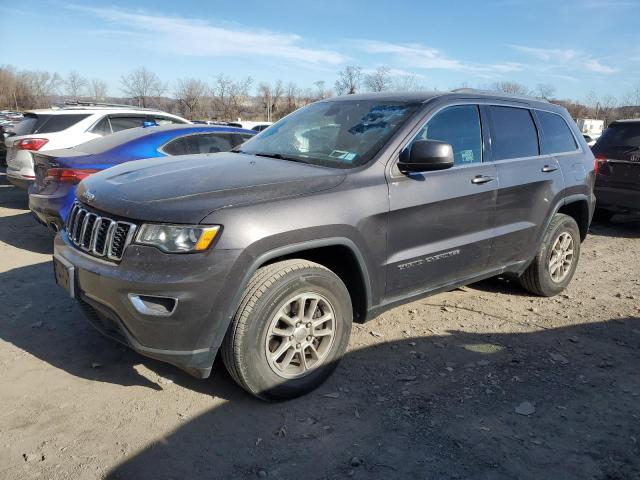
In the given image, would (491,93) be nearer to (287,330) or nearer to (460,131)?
(460,131)

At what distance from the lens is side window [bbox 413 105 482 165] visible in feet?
12.3

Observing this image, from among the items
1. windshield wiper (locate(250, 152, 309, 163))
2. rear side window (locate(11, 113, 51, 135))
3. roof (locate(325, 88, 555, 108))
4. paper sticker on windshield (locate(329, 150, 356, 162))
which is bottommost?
rear side window (locate(11, 113, 51, 135))

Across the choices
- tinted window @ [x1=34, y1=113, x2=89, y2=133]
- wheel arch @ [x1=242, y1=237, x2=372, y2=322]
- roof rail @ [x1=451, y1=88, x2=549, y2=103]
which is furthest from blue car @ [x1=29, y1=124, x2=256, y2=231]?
roof rail @ [x1=451, y1=88, x2=549, y2=103]

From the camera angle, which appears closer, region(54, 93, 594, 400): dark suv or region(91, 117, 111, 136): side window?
region(54, 93, 594, 400): dark suv

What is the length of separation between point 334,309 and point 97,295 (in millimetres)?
1354

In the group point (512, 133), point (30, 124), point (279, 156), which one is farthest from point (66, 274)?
point (30, 124)

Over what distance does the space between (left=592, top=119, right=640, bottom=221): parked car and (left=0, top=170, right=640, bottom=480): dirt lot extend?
4.13 m

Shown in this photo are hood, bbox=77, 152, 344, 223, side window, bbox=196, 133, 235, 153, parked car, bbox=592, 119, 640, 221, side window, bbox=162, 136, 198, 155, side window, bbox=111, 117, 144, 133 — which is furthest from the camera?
side window, bbox=111, 117, 144, 133

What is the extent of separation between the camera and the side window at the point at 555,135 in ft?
15.5

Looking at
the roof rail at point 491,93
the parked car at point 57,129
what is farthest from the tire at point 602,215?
the parked car at point 57,129

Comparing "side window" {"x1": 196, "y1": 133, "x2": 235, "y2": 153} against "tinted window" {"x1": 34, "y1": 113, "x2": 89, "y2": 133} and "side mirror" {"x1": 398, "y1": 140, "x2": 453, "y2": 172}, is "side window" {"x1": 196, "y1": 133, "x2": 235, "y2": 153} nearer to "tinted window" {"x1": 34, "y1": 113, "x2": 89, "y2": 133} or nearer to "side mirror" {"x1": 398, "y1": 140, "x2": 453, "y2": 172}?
"tinted window" {"x1": 34, "y1": 113, "x2": 89, "y2": 133}

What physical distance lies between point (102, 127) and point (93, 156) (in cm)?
350

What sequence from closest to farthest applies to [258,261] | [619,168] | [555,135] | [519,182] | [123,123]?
[258,261] → [519,182] → [555,135] → [619,168] → [123,123]

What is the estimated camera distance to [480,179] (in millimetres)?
3910
